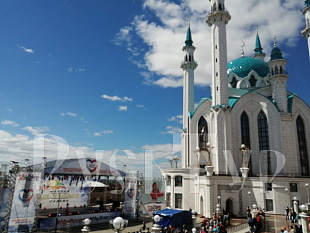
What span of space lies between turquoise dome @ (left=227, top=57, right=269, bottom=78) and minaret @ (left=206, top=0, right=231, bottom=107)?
28.6 ft

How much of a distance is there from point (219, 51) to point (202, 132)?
12.5 m

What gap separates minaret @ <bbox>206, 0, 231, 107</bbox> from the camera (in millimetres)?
32844

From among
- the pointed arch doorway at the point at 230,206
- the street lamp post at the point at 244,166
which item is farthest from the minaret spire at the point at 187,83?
the pointed arch doorway at the point at 230,206

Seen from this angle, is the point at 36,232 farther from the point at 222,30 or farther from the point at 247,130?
the point at 222,30

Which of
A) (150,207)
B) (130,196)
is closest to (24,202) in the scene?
(130,196)

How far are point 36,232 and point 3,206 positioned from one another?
13.6 feet

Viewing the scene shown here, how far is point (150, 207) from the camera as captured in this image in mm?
29781

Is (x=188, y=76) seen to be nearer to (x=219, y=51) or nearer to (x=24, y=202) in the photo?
(x=219, y=51)

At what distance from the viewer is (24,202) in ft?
60.1

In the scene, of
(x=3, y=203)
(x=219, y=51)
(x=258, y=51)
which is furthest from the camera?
(x=258, y=51)

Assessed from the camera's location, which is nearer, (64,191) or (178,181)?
(64,191)

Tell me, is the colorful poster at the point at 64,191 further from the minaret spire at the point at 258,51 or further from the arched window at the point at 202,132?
the minaret spire at the point at 258,51

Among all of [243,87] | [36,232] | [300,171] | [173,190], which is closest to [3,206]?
[36,232]

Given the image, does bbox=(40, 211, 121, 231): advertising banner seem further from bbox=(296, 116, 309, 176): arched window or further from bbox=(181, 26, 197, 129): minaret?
bbox=(296, 116, 309, 176): arched window
